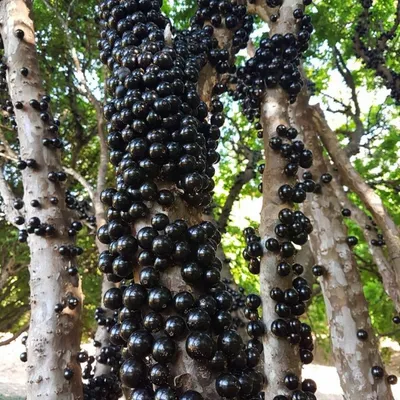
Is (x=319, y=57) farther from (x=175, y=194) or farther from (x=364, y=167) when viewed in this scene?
(x=175, y=194)

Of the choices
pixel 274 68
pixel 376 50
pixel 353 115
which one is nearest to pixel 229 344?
pixel 274 68

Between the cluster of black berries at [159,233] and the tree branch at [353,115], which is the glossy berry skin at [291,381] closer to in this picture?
the cluster of black berries at [159,233]

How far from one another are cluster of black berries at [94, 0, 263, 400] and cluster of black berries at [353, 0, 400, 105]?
17.2 feet

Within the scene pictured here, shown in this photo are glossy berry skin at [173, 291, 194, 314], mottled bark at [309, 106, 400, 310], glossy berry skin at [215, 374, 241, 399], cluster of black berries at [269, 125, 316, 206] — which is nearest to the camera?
glossy berry skin at [215, 374, 241, 399]

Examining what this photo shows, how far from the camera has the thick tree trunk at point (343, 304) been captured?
120 inches

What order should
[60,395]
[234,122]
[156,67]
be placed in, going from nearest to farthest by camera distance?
1. [156,67]
2. [60,395]
3. [234,122]

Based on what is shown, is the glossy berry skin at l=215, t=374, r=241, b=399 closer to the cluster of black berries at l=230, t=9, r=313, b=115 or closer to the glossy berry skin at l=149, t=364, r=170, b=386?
the glossy berry skin at l=149, t=364, r=170, b=386

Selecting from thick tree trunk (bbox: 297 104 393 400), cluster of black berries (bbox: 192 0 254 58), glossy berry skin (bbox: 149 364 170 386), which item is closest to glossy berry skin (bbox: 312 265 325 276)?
thick tree trunk (bbox: 297 104 393 400)

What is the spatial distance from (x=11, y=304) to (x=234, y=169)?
627 centimetres

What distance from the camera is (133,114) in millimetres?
1931

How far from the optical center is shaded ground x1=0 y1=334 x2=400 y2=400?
413 inches

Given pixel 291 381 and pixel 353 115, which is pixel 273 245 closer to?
pixel 291 381

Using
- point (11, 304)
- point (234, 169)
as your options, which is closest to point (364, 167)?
point (234, 169)

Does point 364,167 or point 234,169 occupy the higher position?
point 234,169
